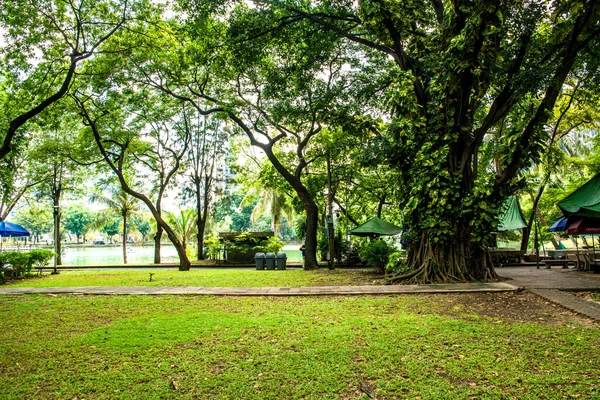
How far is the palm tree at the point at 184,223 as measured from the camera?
28.6 m

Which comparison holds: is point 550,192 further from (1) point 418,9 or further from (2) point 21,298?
(2) point 21,298

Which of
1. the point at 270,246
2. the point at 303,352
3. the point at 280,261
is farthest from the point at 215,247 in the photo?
the point at 303,352

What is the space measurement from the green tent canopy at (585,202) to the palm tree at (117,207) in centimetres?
2604

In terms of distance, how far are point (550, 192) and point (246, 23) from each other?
18653mm

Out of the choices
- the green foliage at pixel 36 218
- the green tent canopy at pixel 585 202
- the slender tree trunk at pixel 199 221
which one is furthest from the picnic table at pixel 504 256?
the green foliage at pixel 36 218

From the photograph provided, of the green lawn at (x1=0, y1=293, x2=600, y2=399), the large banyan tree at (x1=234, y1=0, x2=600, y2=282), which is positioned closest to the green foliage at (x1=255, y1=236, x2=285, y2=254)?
the large banyan tree at (x1=234, y1=0, x2=600, y2=282)

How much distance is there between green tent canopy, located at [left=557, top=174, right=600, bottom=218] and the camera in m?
12.1

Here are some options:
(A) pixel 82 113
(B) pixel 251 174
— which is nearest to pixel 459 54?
(A) pixel 82 113

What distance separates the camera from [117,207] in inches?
1261

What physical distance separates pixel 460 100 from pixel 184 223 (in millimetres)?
22077

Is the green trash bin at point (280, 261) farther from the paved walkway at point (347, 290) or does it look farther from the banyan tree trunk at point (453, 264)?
the banyan tree trunk at point (453, 264)

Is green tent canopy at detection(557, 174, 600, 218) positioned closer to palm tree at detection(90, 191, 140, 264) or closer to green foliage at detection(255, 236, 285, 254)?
green foliage at detection(255, 236, 285, 254)

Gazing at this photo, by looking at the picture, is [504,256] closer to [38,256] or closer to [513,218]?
[513,218]

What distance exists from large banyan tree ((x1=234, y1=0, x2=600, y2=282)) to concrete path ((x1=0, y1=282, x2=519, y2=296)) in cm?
96
